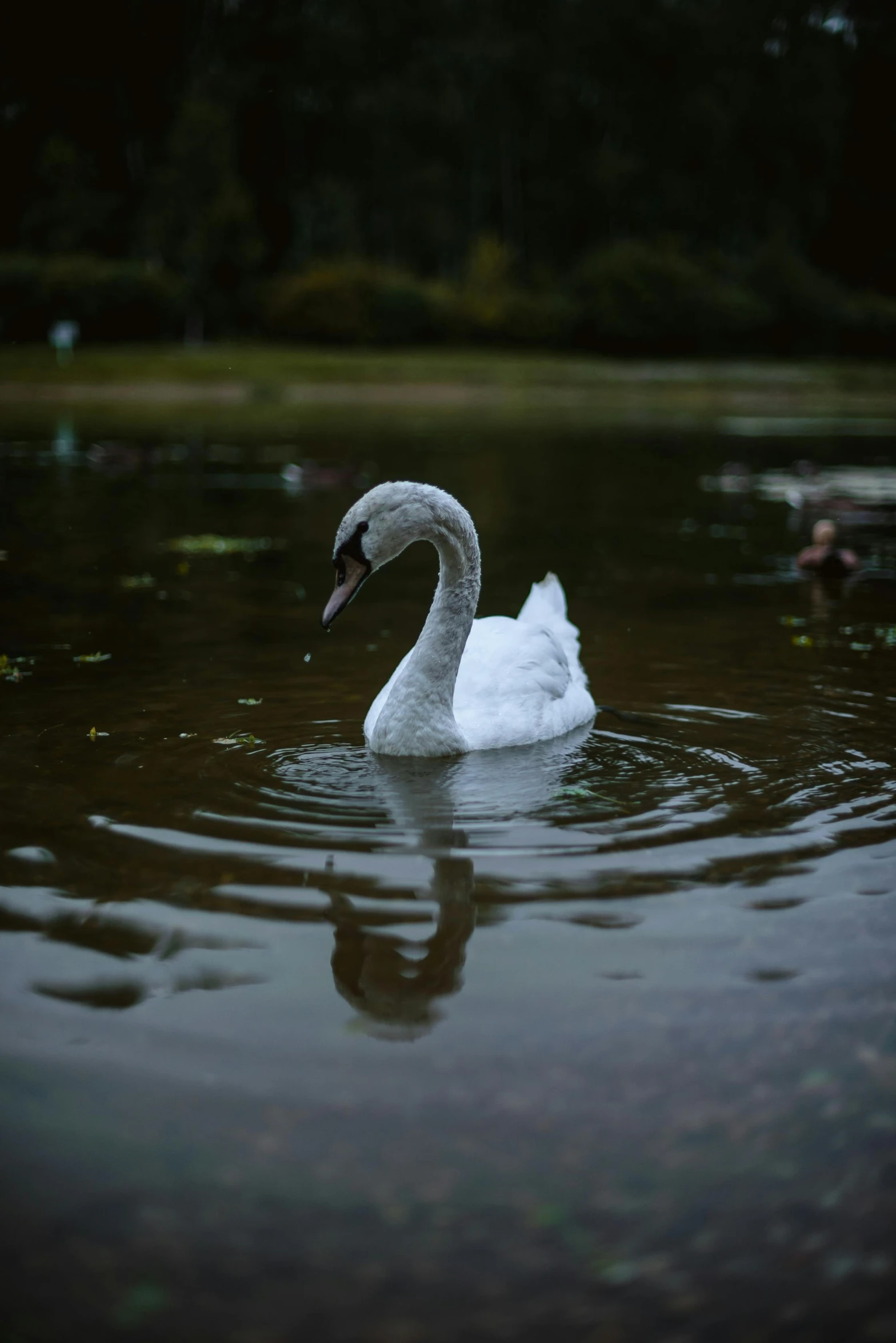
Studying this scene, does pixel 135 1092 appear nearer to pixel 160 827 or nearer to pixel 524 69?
pixel 160 827

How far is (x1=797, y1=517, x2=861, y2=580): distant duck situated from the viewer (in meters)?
12.8

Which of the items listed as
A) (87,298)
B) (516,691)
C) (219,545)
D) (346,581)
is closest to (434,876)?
(346,581)

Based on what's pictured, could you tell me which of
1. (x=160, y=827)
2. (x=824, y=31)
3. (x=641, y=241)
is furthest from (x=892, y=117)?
(x=160, y=827)

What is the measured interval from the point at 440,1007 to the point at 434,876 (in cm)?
100

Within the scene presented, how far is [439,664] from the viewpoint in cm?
638

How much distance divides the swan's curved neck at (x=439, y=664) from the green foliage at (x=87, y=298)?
50.1 metres

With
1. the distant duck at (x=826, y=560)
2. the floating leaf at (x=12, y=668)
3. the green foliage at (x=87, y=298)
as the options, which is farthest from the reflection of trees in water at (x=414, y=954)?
the green foliage at (x=87, y=298)

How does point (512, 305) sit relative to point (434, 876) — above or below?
above

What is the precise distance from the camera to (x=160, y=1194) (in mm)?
3070

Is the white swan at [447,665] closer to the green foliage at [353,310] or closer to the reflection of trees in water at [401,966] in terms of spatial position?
the reflection of trees in water at [401,966]

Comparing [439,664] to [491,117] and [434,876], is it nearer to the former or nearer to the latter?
[434,876]

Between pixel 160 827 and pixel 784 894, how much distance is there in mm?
2206

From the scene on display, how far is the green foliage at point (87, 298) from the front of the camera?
53.1m

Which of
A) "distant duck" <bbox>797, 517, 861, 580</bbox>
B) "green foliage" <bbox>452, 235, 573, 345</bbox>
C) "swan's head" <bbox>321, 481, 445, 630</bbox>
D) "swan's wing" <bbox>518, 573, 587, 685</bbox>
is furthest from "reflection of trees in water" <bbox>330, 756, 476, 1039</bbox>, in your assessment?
"green foliage" <bbox>452, 235, 573, 345</bbox>
